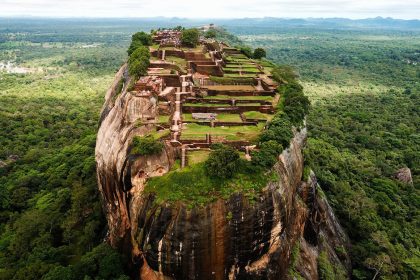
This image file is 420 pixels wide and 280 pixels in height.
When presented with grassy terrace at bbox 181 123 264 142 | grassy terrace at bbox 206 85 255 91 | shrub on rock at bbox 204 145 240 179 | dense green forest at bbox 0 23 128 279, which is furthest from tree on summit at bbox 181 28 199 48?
shrub on rock at bbox 204 145 240 179

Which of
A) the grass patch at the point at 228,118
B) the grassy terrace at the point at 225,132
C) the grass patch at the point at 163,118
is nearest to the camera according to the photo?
the grassy terrace at the point at 225,132

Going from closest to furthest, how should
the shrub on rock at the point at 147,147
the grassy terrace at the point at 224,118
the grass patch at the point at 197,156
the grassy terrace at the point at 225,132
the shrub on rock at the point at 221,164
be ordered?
the shrub on rock at the point at 221,164 → the shrub on rock at the point at 147,147 → the grass patch at the point at 197,156 → the grassy terrace at the point at 225,132 → the grassy terrace at the point at 224,118

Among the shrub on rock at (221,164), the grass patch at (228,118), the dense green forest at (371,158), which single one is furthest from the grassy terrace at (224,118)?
the dense green forest at (371,158)

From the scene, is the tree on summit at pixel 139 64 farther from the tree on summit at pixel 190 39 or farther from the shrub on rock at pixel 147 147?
the shrub on rock at pixel 147 147

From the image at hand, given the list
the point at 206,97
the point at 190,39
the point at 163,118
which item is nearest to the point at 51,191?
the point at 163,118

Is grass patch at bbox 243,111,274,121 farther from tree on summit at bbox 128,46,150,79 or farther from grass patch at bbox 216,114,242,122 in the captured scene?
tree on summit at bbox 128,46,150,79

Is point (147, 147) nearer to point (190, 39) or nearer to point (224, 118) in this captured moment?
point (224, 118)
